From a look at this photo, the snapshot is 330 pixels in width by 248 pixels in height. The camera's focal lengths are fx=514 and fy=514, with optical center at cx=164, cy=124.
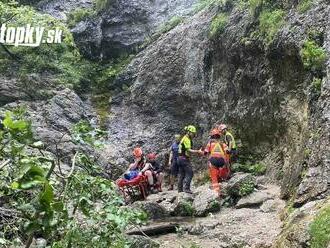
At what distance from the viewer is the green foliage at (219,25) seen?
1638 centimetres

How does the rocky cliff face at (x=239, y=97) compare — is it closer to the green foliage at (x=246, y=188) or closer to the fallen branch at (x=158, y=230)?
the green foliage at (x=246, y=188)

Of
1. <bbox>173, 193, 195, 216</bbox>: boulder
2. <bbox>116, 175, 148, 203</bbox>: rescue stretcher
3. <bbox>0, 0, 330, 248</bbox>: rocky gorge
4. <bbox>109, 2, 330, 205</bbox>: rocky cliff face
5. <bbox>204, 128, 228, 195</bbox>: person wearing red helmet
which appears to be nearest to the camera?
<bbox>0, 0, 330, 248</bbox>: rocky gorge

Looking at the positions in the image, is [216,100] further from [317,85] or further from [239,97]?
[317,85]

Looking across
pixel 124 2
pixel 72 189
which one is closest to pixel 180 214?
pixel 72 189

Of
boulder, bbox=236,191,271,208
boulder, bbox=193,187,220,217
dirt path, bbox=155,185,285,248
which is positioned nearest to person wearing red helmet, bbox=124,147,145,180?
boulder, bbox=193,187,220,217

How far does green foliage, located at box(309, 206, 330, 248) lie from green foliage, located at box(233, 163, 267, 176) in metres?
6.37

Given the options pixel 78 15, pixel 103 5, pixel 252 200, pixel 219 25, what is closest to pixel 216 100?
pixel 219 25

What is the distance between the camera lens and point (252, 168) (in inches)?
538

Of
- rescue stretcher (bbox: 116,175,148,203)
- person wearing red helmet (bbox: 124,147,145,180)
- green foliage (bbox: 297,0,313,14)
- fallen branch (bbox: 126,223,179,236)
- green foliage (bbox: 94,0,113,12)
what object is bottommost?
rescue stretcher (bbox: 116,175,148,203)

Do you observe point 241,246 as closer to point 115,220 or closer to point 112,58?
point 115,220

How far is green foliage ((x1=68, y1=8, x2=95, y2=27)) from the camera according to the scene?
22672 millimetres

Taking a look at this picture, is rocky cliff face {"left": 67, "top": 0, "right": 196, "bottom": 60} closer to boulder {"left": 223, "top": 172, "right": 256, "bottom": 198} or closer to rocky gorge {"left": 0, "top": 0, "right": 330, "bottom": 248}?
rocky gorge {"left": 0, "top": 0, "right": 330, "bottom": 248}

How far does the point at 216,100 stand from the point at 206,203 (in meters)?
5.54

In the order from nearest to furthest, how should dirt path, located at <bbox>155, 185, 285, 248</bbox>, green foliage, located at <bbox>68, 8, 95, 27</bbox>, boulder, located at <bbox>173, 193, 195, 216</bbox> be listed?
1. dirt path, located at <bbox>155, 185, 285, 248</bbox>
2. boulder, located at <bbox>173, 193, 195, 216</bbox>
3. green foliage, located at <bbox>68, 8, 95, 27</bbox>
